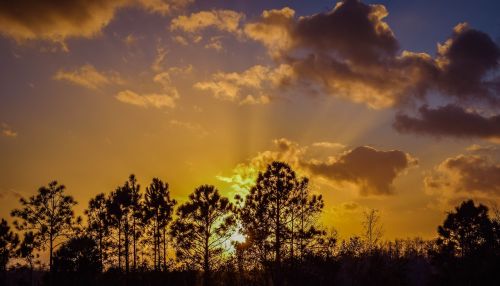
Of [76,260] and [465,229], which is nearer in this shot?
[76,260]

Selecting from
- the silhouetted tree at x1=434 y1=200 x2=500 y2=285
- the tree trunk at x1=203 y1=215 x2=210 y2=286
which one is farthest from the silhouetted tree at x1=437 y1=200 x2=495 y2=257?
the tree trunk at x1=203 y1=215 x2=210 y2=286

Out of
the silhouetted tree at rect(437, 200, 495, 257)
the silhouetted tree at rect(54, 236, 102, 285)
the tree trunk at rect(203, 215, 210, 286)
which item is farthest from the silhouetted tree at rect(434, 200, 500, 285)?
the silhouetted tree at rect(54, 236, 102, 285)

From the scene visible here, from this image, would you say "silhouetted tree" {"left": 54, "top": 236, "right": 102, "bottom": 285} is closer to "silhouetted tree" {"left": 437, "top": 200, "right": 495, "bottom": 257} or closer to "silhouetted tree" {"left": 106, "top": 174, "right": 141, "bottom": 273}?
"silhouetted tree" {"left": 106, "top": 174, "right": 141, "bottom": 273}

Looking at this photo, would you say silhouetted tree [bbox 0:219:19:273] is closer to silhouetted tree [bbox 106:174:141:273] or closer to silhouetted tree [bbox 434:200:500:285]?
silhouetted tree [bbox 106:174:141:273]

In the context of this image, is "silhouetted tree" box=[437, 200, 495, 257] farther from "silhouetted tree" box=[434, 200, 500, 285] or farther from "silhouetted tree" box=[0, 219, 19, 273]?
"silhouetted tree" box=[0, 219, 19, 273]

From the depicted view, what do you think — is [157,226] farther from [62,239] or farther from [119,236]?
[62,239]

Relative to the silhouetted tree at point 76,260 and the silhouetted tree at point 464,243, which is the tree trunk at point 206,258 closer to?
the silhouetted tree at point 76,260

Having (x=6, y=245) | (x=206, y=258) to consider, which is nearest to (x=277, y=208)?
(x=206, y=258)

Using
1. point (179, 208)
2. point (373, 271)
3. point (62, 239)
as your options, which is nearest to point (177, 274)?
point (179, 208)

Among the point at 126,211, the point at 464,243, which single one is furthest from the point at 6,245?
the point at 464,243

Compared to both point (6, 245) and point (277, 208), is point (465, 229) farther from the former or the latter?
point (6, 245)

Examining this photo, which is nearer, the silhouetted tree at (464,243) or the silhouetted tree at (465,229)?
the silhouetted tree at (464,243)

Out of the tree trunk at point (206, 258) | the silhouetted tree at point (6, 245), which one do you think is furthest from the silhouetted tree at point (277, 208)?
the silhouetted tree at point (6, 245)

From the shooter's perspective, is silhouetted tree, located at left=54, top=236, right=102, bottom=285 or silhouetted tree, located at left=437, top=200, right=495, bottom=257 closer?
silhouetted tree, located at left=54, top=236, right=102, bottom=285
